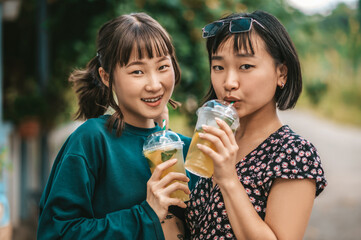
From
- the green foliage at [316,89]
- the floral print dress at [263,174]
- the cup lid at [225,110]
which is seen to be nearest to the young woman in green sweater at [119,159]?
the floral print dress at [263,174]

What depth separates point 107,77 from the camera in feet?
6.48

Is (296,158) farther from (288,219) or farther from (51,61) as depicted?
(51,61)

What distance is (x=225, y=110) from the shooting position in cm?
169

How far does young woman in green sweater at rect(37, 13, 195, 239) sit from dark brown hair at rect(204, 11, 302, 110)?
1.02ft

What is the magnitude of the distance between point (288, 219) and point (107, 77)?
105 centimetres

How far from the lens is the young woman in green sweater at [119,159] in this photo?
1.66 m

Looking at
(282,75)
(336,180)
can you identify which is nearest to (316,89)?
(336,180)

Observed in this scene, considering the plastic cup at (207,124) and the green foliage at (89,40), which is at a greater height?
the green foliage at (89,40)

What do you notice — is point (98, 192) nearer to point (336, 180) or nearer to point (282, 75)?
point (282, 75)

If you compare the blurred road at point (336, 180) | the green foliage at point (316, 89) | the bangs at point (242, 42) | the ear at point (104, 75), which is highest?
the green foliage at point (316, 89)

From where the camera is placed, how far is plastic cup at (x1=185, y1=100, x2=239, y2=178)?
1668 mm

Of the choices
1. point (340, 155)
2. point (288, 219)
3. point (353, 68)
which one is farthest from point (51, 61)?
point (340, 155)

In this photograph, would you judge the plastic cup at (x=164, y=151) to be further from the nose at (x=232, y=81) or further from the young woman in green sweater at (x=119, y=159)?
the nose at (x=232, y=81)

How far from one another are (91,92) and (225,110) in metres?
0.78
